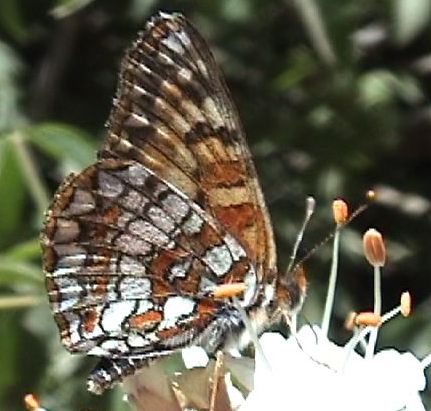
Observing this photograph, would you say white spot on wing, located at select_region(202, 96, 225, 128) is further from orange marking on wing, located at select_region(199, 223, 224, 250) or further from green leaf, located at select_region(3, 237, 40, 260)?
green leaf, located at select_region(3, 237, 40, 260)

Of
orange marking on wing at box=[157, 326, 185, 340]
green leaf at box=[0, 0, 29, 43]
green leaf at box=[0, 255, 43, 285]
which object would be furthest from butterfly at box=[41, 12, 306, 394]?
green leaf at box=[0, 0, 29, 43]

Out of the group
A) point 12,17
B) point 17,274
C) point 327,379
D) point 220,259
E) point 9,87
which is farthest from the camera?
point 9,87

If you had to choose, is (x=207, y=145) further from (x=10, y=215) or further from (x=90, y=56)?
(x=90, y=56)

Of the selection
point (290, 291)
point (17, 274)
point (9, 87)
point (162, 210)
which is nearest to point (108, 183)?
point (162, 210)

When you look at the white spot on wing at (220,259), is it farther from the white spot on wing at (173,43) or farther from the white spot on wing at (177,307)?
the white spot on wing at (173,43)

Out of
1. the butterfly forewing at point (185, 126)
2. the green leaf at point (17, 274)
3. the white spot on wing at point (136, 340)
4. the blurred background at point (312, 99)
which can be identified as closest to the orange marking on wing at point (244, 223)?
the butterfly forewing at point (185, 126)

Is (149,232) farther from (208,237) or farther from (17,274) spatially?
(17,274)
